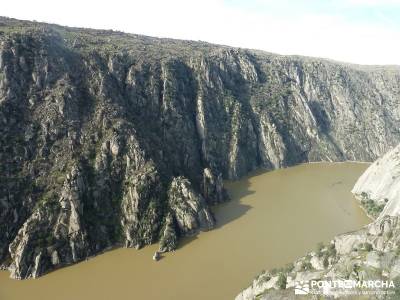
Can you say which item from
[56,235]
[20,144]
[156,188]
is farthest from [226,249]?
[20,144]

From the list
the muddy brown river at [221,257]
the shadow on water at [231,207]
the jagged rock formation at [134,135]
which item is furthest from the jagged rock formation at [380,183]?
the jagged rock formation at [134,135]

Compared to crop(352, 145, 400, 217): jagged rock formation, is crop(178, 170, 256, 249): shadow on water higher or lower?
lower

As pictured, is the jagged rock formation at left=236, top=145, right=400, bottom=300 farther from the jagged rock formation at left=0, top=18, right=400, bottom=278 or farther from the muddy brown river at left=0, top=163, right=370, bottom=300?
the jagged rock formation at left=0, top=18, right=400, bottom=278

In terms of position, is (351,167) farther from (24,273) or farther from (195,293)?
(24,273)

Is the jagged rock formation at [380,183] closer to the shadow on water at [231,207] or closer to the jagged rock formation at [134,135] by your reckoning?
the shadow on water at [231,207]

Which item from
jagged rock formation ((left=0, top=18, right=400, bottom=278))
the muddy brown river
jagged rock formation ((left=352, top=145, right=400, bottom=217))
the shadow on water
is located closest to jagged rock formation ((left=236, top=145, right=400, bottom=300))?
the muddy brown river
